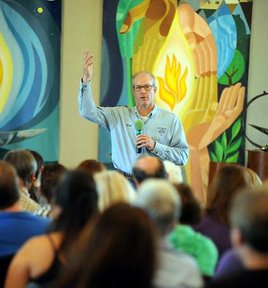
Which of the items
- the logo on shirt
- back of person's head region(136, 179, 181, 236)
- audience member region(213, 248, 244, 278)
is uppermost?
the logo on shirt

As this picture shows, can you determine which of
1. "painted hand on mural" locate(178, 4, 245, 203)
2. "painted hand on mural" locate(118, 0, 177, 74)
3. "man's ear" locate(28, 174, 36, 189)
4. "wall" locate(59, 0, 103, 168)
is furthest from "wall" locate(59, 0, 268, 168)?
"man's ear" locate(28, 174, 36, 189)

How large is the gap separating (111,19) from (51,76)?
795 mm

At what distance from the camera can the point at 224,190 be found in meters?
2.62

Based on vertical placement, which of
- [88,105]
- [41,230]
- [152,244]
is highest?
[88,105]

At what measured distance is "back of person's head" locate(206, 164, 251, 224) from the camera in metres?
2.55

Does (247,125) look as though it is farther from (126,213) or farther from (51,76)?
(126,213)

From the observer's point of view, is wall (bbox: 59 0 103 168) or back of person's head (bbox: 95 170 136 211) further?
wall (bbox: 59 0 103 168)

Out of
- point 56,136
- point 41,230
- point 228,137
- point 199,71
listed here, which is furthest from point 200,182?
point 41,230

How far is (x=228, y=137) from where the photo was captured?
580 cm

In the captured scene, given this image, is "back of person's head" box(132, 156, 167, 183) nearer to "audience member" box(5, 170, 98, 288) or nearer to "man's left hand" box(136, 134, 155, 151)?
"audience member" box(5, 170, 98, 288)

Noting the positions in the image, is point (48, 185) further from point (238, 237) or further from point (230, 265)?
point (238, 237)

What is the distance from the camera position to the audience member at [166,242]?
169 centimetres

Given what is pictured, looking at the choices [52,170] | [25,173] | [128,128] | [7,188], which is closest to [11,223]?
[7,188]

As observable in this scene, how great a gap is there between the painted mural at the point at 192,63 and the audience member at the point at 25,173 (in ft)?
8.24
